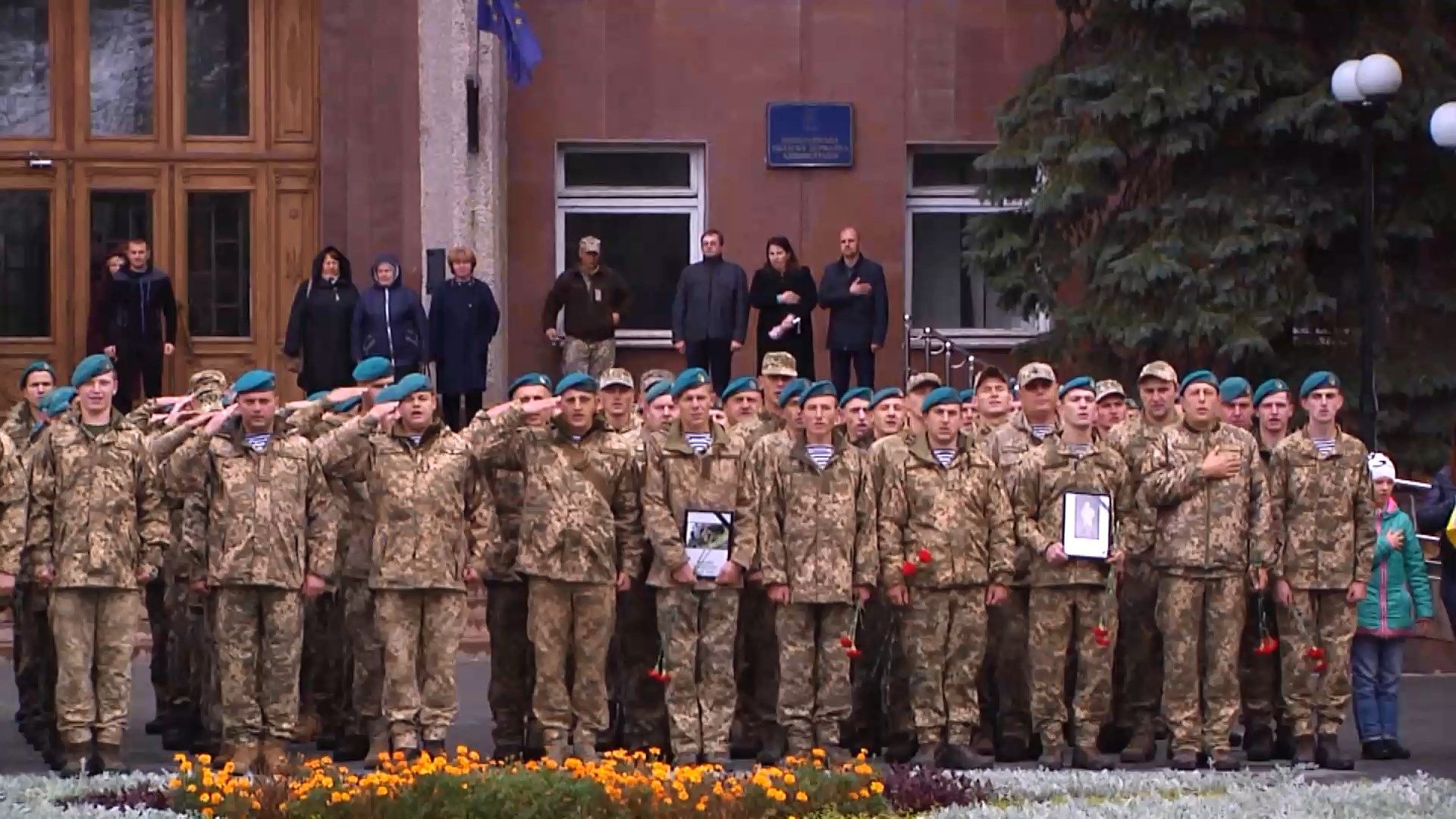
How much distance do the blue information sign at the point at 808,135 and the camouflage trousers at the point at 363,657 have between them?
968 cm

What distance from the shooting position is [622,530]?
15547 mm

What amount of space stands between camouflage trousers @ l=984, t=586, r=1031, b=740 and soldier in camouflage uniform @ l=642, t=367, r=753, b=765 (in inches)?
64.1

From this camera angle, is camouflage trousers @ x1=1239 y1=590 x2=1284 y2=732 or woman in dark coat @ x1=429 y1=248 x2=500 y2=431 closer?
camouflage trousers @ x1=1239 y1=590 x2=1284 y2=732

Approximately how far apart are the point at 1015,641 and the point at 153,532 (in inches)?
187

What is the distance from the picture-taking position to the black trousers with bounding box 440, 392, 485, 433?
22406mm

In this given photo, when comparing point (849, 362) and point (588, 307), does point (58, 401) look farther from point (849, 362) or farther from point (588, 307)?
point (849, 362)

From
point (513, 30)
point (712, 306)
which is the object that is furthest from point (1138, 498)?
point (513, 30)

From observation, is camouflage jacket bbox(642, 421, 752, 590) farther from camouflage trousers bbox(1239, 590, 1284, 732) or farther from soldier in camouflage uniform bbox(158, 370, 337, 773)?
camouflage trousers bbox(1239, 590, 1284, 732)

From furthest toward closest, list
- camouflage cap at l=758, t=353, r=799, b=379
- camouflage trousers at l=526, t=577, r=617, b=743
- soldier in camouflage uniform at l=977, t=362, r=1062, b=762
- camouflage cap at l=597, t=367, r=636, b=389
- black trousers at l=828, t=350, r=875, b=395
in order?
1. black trousers at l=828, t=350, r=875, b=395
2. camouflage cap at l=758, t=353, r=799, b=379
3. soldier in camouflage uniform at l=977, t=362, r=1062, b=762
4. camouflage cap at l=597, t=367, r=636, b=389
5. camouflage trousers at l=526, t=577, r=617, b=743

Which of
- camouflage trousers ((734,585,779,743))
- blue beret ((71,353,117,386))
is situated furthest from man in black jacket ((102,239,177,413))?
A: camouflage trousers ((734,585,779,743))

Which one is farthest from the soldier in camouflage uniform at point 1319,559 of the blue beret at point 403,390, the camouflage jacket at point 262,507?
the camouflage jacket at point 262,507

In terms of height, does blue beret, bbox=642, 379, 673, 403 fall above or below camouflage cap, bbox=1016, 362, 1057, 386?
below

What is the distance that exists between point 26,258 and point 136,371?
2438 millimetres

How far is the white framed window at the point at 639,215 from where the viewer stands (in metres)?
25.1
